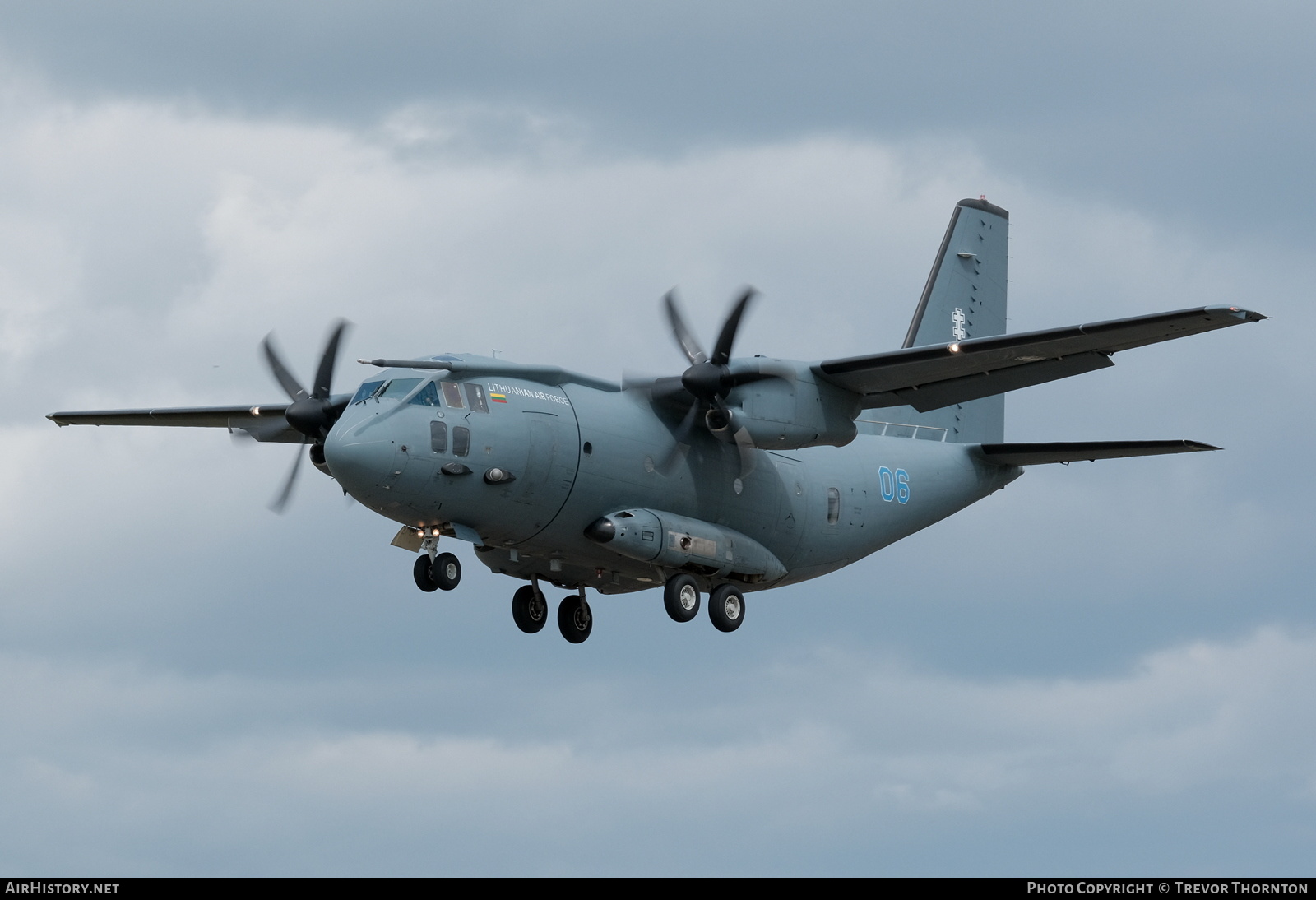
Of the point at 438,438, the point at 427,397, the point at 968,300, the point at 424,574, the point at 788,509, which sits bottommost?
the point at 424,574

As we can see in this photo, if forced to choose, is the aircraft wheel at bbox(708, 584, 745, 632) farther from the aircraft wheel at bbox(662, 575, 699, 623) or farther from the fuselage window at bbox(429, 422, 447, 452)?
the fuselage window at bbox(429, 422, 447, 452)

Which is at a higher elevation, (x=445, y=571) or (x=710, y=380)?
(x=710, y=380)

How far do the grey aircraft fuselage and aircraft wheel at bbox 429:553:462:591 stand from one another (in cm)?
49

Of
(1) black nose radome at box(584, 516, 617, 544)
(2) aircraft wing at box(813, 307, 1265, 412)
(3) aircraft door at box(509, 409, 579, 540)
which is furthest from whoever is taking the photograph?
(1) black nose radome at box(584, 516, 617, 544)

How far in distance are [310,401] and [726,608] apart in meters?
8.01

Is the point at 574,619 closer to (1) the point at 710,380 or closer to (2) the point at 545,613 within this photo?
(2) the point at 545,613

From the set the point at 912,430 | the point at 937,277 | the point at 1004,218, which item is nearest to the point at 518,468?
the point at 912,430

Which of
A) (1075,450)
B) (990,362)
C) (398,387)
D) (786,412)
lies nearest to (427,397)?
(398,387)

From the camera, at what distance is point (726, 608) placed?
103ft

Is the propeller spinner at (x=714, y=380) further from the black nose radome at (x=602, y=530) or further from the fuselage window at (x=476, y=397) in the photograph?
the fuselage window at (x=476, y=397)

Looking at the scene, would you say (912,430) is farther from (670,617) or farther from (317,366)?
(317,366)

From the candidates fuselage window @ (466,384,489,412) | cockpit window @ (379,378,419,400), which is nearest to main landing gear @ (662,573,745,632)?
fuselage window @ (466,384,489,412)

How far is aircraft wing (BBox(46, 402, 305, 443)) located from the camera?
33281mm

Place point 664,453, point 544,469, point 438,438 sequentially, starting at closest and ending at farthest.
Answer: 1. point 438,438
2. point 544,469
3. point 664,453
